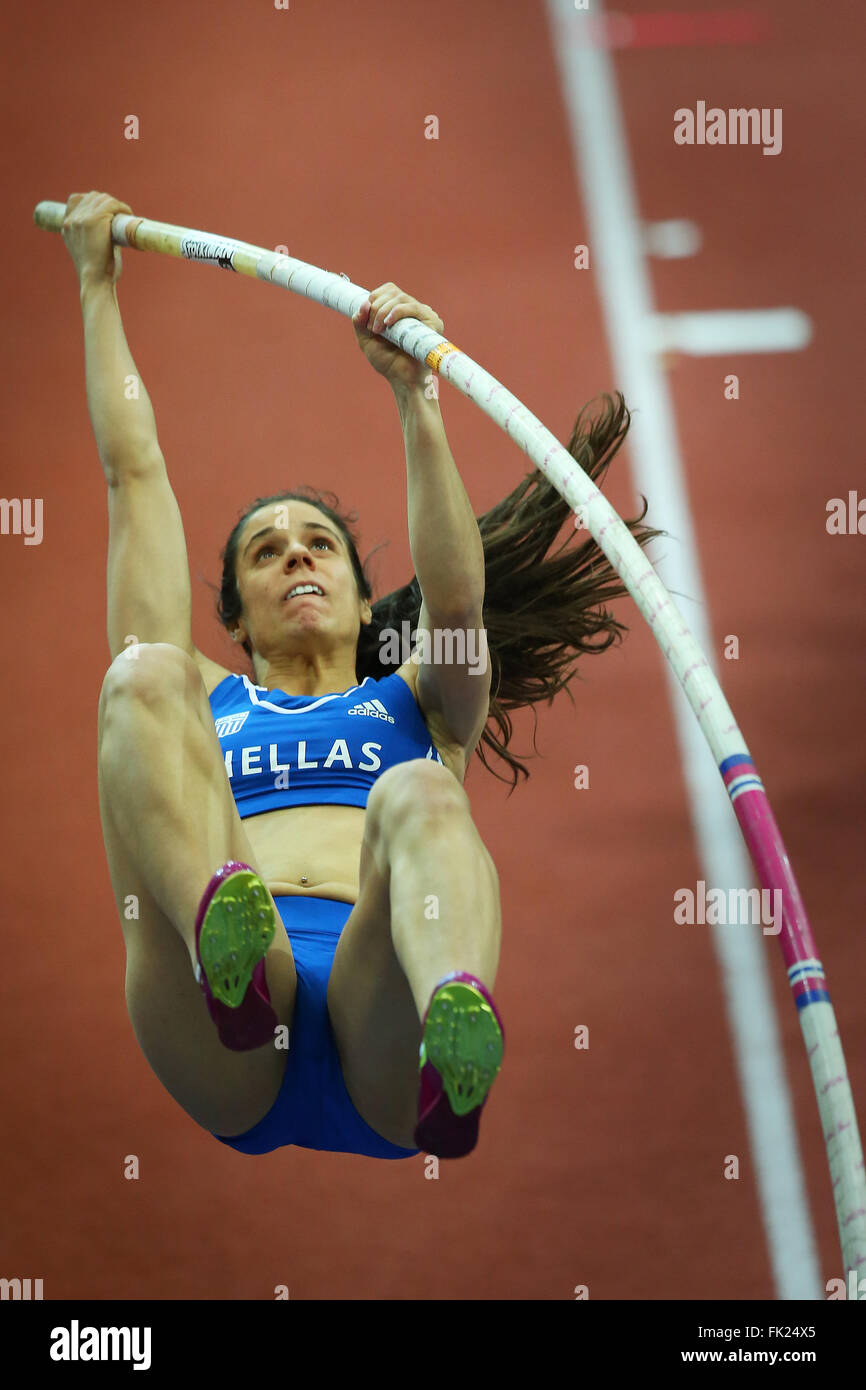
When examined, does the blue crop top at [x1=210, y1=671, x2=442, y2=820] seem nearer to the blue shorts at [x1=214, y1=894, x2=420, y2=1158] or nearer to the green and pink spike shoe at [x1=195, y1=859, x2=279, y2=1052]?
the blue shorts at [x1=214, y1=894, x2=420, y2=1158]

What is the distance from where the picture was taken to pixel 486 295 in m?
3.58

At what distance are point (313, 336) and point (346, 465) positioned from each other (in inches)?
12.7

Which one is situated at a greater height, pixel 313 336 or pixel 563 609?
pixel 313 336

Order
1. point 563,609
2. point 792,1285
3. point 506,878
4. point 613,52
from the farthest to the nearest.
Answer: point 613,52, point 506,878, point 792,1285, point 563,609

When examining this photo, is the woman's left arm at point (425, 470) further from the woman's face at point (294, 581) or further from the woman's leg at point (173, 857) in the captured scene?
the woman's leg at point (173, 857)

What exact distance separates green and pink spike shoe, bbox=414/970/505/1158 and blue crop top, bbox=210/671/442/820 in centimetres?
62

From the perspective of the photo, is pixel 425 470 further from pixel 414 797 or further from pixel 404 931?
pixel 404 931

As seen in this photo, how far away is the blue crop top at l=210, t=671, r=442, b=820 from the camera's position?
1.93 m

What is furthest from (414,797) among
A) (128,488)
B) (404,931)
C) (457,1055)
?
(128,488)

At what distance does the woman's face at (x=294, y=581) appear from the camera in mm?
2111

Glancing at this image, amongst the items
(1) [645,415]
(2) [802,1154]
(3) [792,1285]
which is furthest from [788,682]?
(3) [792,1285]

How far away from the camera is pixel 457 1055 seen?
1.30 metres

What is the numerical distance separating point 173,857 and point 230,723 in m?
0.53

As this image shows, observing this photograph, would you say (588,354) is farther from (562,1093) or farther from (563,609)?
(562,1093)
